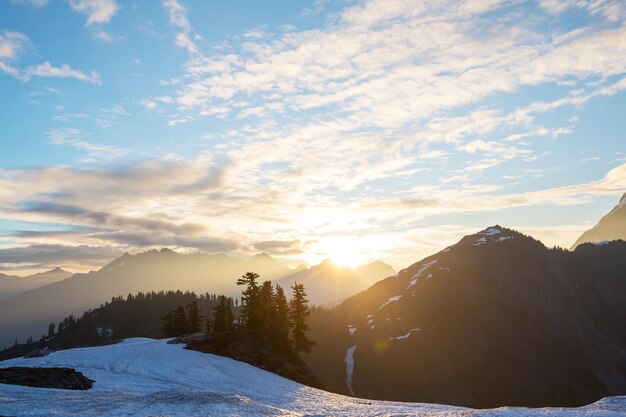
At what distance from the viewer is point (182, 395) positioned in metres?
25.6

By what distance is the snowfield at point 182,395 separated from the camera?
22.8 m

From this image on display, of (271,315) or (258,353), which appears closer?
(258,353)

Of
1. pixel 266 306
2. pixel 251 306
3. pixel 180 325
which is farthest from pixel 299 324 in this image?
pixel 180 325

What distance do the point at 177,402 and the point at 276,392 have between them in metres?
21.0

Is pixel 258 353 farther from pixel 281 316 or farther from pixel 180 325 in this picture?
pixel 180 325

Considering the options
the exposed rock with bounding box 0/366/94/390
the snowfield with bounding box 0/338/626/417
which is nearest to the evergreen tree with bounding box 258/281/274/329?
the snowfield with bounding box 0/338/626/417

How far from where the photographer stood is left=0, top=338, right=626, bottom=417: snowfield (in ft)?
74.6

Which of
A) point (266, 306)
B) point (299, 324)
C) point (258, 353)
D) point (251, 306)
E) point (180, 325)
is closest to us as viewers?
point (258, 353)

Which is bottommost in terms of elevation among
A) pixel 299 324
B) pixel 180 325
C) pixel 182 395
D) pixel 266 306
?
pixel 182 395

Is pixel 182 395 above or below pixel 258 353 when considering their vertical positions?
above

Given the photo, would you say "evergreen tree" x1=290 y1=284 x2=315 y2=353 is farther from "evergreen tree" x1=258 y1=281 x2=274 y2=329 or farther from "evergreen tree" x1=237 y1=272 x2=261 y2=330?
"evergreen tree" x1=237 y1=272 x2=261 y2=330

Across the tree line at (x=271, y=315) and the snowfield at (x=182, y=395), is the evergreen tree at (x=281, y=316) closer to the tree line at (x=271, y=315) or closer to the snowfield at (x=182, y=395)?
the tree line at (x=271, y=315)

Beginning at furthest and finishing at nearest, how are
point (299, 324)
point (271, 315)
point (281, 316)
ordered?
point (299, 324) < point (281, 316) < point (271, 315)

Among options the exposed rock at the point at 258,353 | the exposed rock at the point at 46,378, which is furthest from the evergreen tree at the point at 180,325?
the exposed rock at the point at 46,378
